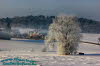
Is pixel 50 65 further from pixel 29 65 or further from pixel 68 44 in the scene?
pixel 68 44

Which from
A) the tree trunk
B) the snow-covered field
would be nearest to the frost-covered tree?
the tree trunk

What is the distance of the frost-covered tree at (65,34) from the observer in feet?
82.2

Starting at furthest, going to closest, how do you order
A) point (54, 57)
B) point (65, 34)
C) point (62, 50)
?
point (65, 34) < point (62, 50) < point (54, 57)

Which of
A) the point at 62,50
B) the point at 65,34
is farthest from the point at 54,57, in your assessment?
the point at 65,34

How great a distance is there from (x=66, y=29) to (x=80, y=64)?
770 cm

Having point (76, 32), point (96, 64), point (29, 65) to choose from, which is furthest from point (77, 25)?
point (29, 65)

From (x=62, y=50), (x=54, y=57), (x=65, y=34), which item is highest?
(x=65, y=34)

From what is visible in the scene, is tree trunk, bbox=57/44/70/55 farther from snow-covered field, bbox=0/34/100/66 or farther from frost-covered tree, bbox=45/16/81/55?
snow-covered field, bbox=0/34/100/66

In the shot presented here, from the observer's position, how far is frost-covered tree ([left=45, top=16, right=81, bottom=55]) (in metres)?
25.1

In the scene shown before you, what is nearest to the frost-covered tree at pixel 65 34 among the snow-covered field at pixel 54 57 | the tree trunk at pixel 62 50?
the tree trunk at pixel 62 50

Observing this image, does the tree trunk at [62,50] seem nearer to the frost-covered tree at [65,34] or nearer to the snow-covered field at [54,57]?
the frost-covered tree at [65,34]

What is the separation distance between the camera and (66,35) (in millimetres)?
25312

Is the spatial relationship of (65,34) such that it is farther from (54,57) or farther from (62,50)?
(54,57)

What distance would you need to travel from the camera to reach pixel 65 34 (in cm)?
2528
